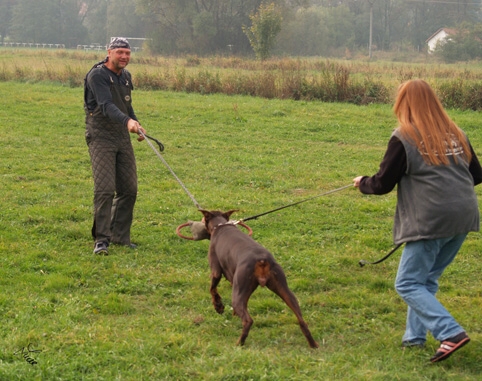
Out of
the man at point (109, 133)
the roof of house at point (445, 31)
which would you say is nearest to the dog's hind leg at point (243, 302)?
the man at point (109, 133)

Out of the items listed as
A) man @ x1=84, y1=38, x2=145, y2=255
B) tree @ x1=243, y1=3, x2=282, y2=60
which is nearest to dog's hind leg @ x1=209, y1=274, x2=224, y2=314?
man @ x1=84, y1=38, x2=145, y2=255

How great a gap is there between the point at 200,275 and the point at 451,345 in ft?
9.75

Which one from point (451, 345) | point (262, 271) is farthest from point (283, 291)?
point (451, 345)

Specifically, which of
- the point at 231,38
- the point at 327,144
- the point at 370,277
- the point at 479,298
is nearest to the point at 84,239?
the point at 370,277

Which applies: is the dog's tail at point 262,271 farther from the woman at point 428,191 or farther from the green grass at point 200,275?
the woman at point 428,191

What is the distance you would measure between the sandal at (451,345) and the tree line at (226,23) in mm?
56438

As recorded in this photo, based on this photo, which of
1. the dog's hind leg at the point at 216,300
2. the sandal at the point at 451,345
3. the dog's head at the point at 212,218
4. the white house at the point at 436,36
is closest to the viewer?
the sandal at the point at 451,345

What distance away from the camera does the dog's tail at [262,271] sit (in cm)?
482

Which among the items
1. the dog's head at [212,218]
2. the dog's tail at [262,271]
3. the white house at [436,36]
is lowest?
the white house at [436,36]

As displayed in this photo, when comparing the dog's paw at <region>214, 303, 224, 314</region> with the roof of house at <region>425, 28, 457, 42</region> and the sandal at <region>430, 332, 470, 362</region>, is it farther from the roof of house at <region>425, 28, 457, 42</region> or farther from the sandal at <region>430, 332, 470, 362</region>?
the roof of house at <region>425, 28, 457, 42</region>

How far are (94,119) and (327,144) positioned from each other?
7.94m

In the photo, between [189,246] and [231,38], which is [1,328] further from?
[231,38]

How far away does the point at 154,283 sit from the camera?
21.5ft

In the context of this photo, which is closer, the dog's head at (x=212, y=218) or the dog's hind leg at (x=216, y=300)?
the dog's hind leg at (x=216, y=300)
